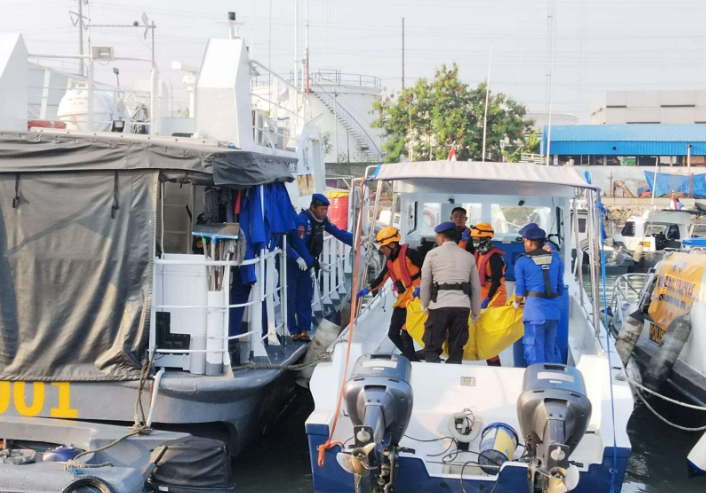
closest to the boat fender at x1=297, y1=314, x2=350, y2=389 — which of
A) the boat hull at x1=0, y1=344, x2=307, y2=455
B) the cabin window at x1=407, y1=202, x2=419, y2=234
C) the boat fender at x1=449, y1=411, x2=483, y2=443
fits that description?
the boat hull at x1=0, y1=344, x2=307, y2=455

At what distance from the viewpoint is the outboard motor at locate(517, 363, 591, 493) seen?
505 centimetres

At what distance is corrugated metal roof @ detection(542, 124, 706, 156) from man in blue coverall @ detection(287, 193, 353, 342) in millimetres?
34193

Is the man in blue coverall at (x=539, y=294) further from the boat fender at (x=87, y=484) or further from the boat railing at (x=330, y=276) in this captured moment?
the boat fender at (x=87, y=484)

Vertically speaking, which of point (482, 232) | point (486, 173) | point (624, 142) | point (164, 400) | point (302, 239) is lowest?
point (164, 400)

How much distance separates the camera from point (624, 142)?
42125 millimetres

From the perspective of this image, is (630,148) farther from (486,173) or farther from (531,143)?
(486,173)

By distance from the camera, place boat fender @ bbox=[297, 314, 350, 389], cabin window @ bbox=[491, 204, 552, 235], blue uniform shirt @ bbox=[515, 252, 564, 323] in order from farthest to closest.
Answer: cabin window @ bbox=[491, 204, 552, 235]
boat fender @ bbox=[297, 314, 350, 389]
blue uniform shirt @ bbox=[515, 252, 564, 323]

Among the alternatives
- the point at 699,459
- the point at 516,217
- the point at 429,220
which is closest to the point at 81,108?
the point at 429,220

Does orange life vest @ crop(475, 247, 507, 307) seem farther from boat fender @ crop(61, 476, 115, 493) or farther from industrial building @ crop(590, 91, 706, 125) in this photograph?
industrial building @ crop(590, 91, 706, 125)

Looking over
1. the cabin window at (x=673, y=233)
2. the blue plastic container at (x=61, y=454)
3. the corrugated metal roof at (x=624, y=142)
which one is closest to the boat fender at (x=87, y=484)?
the blue plastic container at (x=61, y=454)

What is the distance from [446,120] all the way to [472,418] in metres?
29.3

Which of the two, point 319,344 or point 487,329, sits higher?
point 487,329

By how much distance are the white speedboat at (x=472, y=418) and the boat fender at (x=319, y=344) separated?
16.9 inches

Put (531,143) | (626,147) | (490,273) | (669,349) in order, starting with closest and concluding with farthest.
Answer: (490,273) → (669,349) → (531,143) → (626,147)
